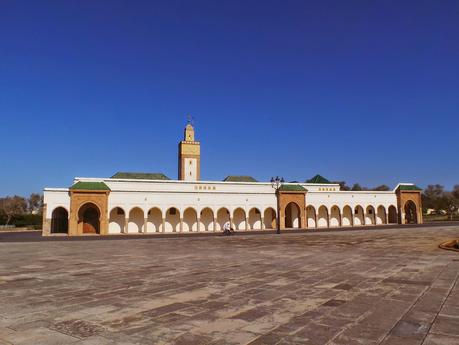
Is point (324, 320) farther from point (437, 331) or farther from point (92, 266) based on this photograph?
point (92, 266)

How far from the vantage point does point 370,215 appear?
1943 inches

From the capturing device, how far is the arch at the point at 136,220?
1486 inches

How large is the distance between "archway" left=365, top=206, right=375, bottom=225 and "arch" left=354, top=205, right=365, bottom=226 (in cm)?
80

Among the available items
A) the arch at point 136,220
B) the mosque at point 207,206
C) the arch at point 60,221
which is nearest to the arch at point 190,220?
the mosque at point 207,206

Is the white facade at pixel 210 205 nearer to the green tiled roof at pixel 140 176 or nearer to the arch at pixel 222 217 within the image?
the arch at pixel 222 217

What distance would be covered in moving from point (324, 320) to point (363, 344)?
106 centimetres

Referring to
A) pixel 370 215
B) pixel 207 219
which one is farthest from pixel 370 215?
pixel 207 219

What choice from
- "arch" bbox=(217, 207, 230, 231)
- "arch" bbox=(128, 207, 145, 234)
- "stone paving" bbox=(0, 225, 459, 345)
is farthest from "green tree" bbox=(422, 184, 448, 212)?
"stone paving" bbox=(0, 225, 459, 345)

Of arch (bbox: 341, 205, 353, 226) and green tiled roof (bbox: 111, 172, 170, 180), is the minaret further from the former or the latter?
arch (bbox: 341, 205, 353, 226)

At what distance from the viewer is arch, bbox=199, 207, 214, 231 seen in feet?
134

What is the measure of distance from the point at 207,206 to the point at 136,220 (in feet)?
25.0

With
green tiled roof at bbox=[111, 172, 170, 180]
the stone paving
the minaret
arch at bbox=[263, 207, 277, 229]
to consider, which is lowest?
the stone paving

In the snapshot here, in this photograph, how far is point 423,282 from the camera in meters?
8.23

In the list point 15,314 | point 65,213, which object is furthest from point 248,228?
point 15,314
